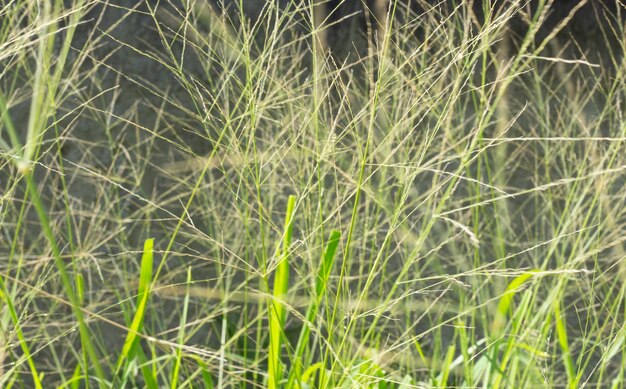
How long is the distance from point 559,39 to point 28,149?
1.48 metres

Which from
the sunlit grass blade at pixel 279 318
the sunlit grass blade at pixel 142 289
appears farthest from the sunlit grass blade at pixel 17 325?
the sunlit grass blade at pixel 279 318

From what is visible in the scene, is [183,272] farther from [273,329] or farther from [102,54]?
[273,329]

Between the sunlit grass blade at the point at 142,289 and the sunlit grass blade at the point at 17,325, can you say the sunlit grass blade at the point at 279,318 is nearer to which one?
the sunlit grass blade at the point at 142,289

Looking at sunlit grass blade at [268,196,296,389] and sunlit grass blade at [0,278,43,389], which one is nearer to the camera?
sunlit grass blade at [0,278,43,389]

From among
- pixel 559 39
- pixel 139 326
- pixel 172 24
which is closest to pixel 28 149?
pixel 139 326

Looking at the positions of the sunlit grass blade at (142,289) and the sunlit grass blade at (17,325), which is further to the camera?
the sunlit grass blade at (142,289)

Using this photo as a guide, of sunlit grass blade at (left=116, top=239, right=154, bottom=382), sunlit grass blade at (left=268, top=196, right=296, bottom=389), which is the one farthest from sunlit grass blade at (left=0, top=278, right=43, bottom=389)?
sunlit grass blade at (left=268, top=196, right=296, bottom=389)

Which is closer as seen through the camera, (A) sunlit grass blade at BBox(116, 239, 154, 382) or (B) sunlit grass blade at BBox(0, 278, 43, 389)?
(B) sunlit grass blade at BBox(0, 278, 43, 389)

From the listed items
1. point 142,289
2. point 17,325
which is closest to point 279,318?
point 142,289

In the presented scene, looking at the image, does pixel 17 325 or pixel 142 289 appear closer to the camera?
pixel 17 325

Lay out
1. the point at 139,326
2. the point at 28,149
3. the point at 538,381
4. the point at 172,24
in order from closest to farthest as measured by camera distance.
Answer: the point at 28,149 < the point at 139,326 < the point at 538,381 < the point at 172,24

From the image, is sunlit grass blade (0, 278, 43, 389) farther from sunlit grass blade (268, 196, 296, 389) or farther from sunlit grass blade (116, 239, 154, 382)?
sunlit grass blade (268, 196, 296, 389)

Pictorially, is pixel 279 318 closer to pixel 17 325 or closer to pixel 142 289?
pixel 142 289

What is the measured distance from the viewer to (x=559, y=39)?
218cm
